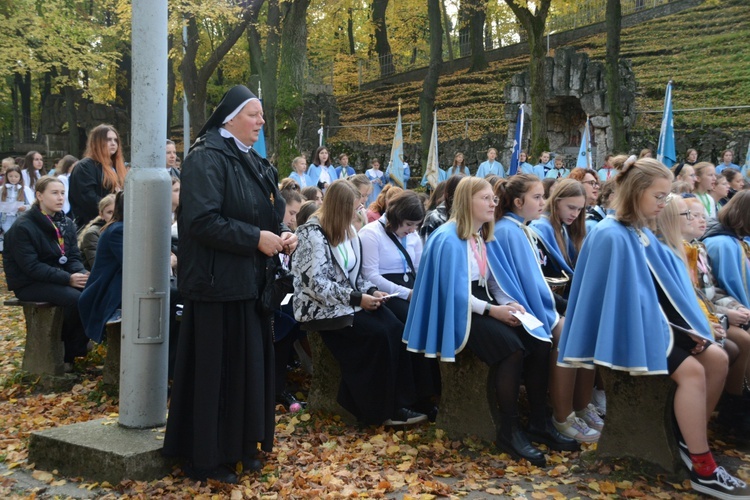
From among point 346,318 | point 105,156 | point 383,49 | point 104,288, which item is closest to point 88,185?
point 105,156

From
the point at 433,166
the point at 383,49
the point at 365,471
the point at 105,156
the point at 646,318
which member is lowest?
the point at 365,471

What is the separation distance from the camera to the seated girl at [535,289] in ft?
18.1

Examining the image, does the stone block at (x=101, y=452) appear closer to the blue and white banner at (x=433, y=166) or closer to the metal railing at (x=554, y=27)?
the blue and white banner at (x=433, y=166)

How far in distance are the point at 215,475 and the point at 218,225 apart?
4.80ft

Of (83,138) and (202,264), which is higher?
(83,138)

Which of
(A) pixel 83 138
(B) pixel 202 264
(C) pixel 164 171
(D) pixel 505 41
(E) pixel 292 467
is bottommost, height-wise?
(E) pixel 292 467

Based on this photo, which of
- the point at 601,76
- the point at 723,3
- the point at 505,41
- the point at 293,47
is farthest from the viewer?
the point at 505,41

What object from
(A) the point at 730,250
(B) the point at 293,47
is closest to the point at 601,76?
(B) the point at 293,47

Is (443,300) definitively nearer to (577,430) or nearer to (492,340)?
(492,340)

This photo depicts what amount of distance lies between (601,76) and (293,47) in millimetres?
9305

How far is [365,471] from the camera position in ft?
16.2

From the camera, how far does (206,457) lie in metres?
4.46

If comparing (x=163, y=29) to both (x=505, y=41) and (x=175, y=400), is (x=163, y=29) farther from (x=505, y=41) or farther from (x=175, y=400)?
(x=505, y=41)

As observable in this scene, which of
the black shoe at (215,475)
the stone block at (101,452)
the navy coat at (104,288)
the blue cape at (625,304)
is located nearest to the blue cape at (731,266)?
the blue cape at (625,304)
